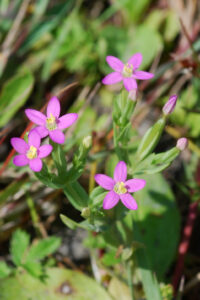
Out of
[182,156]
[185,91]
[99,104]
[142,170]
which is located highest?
[142,170]

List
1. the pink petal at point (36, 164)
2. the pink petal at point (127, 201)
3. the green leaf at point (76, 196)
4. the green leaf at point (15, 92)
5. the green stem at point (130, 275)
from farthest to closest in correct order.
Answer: the green leaf at point (15, 92) < the green stem at point (130, 275) < the green leaf at point (76, 196) < the pink petal at point (127, 201) < the pink petal at point (36, 164)

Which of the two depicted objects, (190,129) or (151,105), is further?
(151,105)

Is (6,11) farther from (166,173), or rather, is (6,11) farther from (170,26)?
(166,173)

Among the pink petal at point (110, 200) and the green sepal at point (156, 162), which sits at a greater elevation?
the pink petal at point (110, 200)

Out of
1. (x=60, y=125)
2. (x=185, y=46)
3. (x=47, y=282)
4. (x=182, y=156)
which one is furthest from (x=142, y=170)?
(x=185, y=46)

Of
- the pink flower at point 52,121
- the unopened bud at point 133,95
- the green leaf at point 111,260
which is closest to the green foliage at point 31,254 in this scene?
the green leaf at point 111,260

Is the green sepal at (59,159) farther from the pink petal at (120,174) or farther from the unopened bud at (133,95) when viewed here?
the unopened bud at (133,95)
